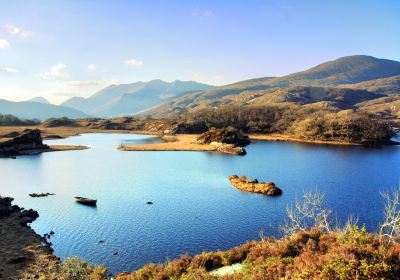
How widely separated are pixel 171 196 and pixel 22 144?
100m

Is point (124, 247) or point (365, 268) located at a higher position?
point (365, 268)

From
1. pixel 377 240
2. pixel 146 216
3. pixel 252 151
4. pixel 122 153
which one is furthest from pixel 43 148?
pixel 377 240

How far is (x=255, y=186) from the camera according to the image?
78875 mm

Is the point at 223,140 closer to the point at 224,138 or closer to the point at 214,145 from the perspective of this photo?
the point at 224,138

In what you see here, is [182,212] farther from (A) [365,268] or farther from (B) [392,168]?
(B) [392,168]

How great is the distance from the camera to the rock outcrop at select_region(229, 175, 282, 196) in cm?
7450

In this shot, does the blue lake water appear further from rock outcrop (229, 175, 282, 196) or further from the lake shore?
rock outcrop (229, 175, 282, 196)

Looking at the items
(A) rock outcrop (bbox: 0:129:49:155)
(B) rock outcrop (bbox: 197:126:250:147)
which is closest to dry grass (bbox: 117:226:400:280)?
(A) rock outcrop (bbox: 0:129:49:155)

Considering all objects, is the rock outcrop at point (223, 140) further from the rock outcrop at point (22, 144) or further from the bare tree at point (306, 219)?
the bare tree at point (306, 219)

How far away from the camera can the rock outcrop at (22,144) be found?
13612 cm

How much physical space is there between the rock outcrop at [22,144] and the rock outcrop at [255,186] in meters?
97.8

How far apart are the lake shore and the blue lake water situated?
206 centimetres

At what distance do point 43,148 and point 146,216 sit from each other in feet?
362

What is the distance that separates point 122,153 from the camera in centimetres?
14475
